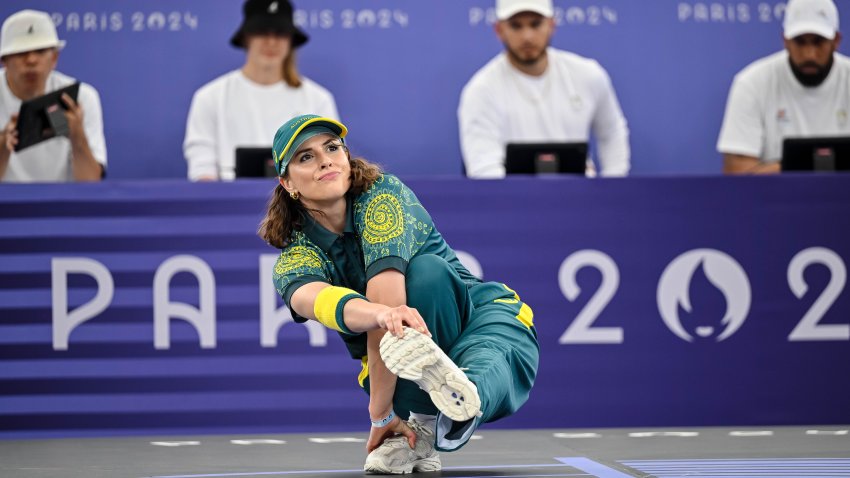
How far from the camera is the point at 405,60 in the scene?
6.96 metres

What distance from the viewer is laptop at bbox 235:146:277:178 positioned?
5223 mm

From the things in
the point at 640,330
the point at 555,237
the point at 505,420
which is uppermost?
the point at 555,237

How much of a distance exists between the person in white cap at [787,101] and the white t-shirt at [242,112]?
2.06 metres

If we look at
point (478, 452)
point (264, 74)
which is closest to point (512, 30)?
point (264, 74)

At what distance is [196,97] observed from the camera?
6457 mm

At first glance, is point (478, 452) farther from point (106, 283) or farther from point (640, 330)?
point (106, 283)

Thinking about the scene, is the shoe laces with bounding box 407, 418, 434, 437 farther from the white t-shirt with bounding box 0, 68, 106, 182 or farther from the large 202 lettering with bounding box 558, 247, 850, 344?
the white t-shirt with bounding box 0, 68, 106, 182

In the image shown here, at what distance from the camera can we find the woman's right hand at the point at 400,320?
289cm

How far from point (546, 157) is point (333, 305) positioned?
88.3 inches

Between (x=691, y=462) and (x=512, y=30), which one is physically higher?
(x=512, y=30)

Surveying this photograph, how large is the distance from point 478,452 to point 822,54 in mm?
3390

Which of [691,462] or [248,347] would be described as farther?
[248,347]

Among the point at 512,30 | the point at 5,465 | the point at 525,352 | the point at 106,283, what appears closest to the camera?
the point at 525,352

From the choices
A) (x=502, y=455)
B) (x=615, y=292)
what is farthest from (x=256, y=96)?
(x=502, y=455)
